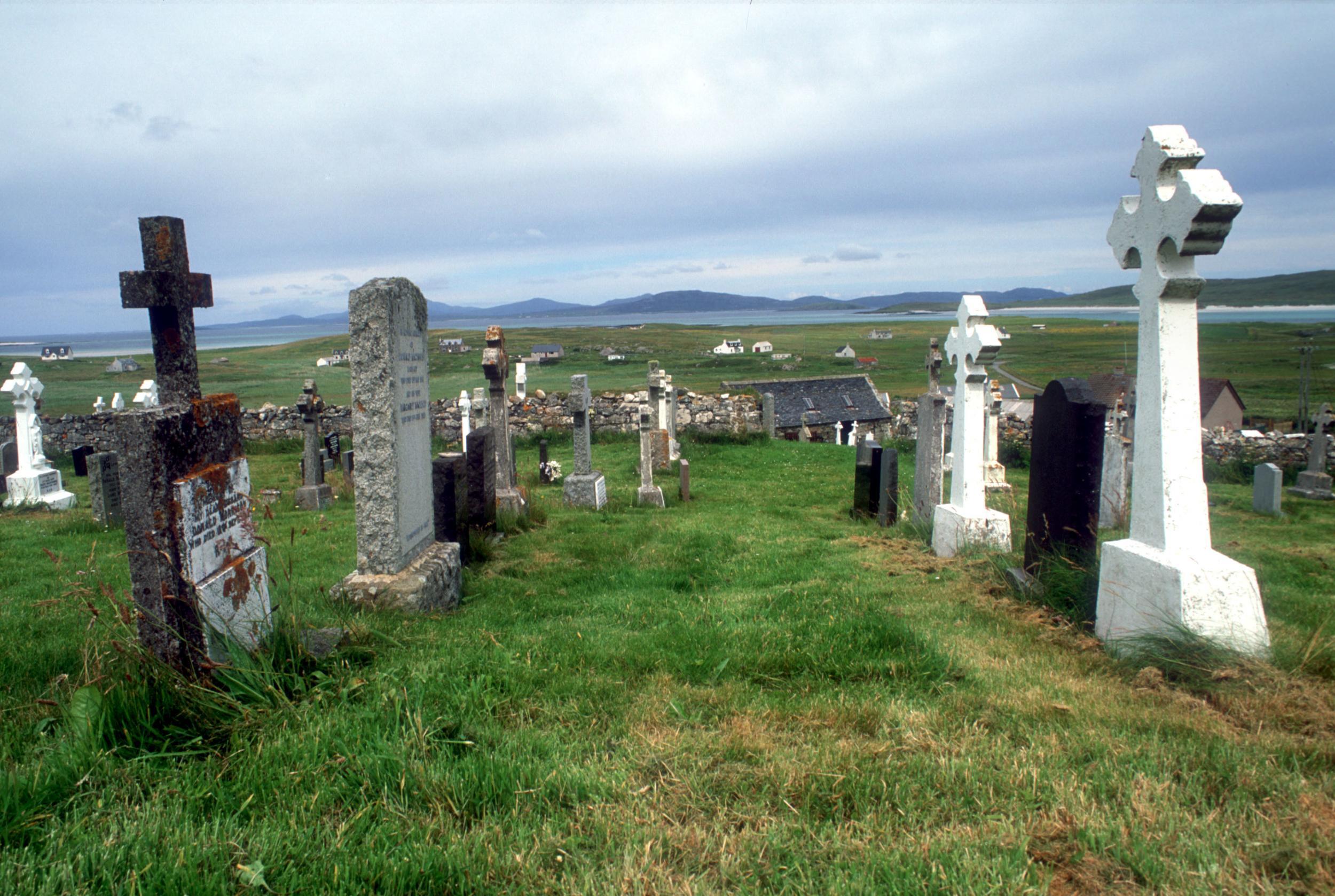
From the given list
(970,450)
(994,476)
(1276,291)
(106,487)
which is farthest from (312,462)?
(1276,291)

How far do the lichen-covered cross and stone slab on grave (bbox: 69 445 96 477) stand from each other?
2046 cm

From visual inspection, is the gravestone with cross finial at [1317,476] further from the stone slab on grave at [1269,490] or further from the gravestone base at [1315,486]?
the stone slab on grave at [1269,490]

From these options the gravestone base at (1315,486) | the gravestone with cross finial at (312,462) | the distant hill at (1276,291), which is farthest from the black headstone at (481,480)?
the distant hill at (1276,291)

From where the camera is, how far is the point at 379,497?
5.11 meters

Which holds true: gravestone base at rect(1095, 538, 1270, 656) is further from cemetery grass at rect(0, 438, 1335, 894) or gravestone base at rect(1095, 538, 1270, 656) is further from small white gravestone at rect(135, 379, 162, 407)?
small white gravestone at rect(135, 379, 162, 407)

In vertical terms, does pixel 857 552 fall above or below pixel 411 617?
below

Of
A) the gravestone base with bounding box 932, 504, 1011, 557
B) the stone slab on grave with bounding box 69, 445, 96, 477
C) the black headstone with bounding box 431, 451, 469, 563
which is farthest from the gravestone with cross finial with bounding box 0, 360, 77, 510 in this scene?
the gravestone base with bounding box 932, 504, 1011, 557

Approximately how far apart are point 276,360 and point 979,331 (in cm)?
8244

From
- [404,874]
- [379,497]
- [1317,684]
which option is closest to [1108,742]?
[1317,684]

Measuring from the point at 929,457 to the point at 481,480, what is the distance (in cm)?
551

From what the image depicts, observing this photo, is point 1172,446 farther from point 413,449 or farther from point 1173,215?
A: point 413,449

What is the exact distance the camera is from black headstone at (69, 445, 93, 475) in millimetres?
17438

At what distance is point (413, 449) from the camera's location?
18.1ft

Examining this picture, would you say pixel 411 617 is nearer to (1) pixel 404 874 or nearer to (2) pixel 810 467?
(1) pixel 404 874
